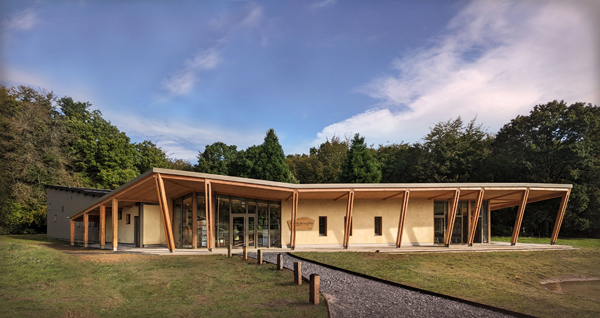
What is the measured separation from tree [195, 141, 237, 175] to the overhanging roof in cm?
2094

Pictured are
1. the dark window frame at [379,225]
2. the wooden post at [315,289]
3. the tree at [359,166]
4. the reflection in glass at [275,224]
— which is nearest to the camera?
the wooden post at [315,289]

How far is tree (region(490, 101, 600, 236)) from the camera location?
29.2m

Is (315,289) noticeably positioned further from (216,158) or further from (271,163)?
(216,158)

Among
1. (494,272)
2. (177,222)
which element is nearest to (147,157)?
(177,222)

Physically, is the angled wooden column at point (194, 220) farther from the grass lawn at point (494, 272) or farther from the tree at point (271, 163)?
the tree at point (271, 163)

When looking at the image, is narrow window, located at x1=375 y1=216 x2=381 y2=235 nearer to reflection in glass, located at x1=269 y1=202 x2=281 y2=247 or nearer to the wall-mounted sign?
the wall-mounted sign

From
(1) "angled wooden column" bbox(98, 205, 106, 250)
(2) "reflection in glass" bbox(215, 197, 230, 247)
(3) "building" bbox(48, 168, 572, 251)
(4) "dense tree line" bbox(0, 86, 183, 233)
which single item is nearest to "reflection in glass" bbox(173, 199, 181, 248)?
(3) "building" bbox(48, 168, 572, 251)

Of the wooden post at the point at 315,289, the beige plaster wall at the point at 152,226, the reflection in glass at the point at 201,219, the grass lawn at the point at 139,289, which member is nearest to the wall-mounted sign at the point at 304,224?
the reflection in glass at the point at 201,219

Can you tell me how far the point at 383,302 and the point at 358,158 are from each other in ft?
89.4

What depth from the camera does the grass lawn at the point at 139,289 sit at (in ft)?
22.4

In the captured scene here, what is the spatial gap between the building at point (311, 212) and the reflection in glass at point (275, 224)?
0.02 meters

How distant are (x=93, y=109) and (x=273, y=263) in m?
43.0

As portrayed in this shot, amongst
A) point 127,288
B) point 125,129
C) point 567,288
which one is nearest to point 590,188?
point 567,288

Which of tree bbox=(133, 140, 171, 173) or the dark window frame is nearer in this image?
the dark window frame
